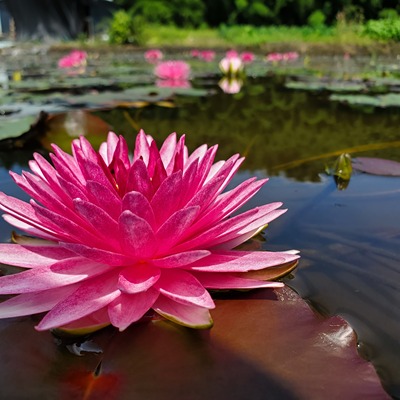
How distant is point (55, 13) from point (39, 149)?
13.4m

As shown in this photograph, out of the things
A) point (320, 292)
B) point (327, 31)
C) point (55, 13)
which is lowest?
point (320, 292)

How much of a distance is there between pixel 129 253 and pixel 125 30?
1105cm

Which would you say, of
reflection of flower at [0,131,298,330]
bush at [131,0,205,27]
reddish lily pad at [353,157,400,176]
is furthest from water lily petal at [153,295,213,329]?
bush at [131,0,205,27]

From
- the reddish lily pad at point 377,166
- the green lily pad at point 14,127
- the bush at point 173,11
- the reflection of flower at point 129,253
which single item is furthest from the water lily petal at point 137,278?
the bush at point 173,11

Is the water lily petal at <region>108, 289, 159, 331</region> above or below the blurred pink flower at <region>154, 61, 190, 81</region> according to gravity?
below

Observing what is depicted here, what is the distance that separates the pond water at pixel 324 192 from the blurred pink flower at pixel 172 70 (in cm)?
103

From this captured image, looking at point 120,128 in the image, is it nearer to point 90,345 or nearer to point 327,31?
point 90,345

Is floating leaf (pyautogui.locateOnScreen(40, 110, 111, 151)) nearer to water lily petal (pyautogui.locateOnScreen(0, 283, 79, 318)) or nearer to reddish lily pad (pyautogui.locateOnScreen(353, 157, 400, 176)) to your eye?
reddish lily pad (pyautogui.locateOnScreen(353, 157, 400, 176))

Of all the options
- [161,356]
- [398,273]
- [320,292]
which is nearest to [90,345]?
[161,356]

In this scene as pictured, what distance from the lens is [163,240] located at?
1.40 ft

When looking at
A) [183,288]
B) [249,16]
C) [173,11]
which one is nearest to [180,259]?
[183,288]

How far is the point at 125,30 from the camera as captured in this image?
34.1 ft

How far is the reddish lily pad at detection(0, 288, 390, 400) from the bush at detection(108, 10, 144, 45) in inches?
434

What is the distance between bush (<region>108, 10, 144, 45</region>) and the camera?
10.3 meters
